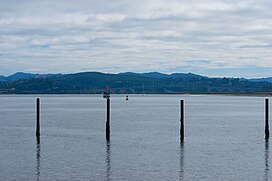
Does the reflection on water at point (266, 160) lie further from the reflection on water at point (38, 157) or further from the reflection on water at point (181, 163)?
the reflection on water at point (38, 157)

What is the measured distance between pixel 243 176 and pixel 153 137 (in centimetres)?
2204

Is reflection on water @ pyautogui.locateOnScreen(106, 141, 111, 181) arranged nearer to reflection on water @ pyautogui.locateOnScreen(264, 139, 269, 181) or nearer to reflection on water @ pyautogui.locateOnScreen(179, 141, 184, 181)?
reflection on water @ pyautogui.locateOnScreen(179, 141, 184, 181)

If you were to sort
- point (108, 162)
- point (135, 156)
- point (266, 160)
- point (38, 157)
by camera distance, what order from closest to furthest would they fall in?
point (108, 162) → point (266, 160) → point (38, 157) → point (135, 156)

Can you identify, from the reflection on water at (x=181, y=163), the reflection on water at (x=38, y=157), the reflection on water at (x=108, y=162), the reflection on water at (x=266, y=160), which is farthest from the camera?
the reflection on water at (x=38, y=157)

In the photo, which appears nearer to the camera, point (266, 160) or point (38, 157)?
point (266, 160)

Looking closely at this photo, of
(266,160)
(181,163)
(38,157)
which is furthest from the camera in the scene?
(38,157)

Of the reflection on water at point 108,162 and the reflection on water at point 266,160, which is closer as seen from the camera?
the reflection on water at point 266,160

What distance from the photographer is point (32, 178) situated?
29.7 metres

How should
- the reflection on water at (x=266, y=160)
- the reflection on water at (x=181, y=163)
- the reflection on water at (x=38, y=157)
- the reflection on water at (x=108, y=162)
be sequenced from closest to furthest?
the reflection on water at (x=181, y=163) < the reflection on water at (x=266, y=160) < the reflection on water at (x=108, y=162) < the reflection on water at (x=38, y=157)

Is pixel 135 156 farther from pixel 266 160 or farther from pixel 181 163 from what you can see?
pixel 266 160

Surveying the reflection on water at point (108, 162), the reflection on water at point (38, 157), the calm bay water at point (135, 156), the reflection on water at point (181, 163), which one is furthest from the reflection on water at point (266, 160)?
the reflection on water at point (38, 157)

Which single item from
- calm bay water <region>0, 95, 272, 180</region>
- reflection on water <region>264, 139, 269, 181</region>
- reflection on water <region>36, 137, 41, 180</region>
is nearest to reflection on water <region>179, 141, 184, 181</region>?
calm bay water <region>0, 95, 272, 180</region>

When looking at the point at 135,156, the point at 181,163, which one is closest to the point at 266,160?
the point at 181,163

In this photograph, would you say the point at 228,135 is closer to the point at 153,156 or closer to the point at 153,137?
the point at 153,137
